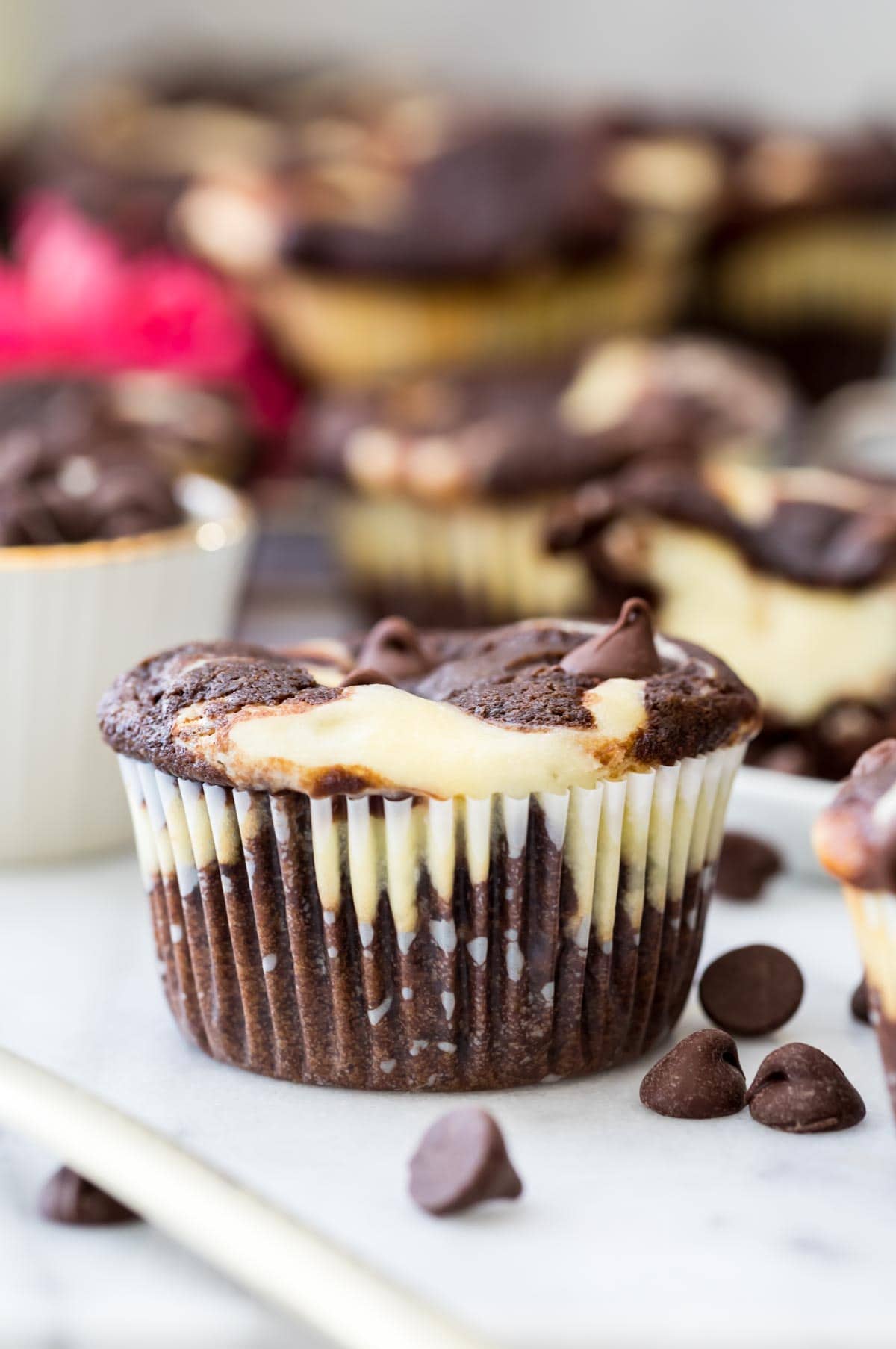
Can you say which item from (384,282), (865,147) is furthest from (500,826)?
(865,147)

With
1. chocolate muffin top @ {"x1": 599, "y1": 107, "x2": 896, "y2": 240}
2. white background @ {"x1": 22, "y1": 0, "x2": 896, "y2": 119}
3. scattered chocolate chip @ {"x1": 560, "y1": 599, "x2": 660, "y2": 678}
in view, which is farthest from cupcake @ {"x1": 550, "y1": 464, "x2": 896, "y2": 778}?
white background @ {"x1": 22, "y1": 0, "x2": 896, "y2": 119}

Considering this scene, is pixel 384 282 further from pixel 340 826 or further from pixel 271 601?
pixel 340 826

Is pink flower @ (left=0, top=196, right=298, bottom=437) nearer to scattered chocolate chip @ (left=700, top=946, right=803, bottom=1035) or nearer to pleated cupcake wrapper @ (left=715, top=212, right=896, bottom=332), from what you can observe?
pleated cupcake wrapper @ (left=715, top=212, right=896, bottom=332)

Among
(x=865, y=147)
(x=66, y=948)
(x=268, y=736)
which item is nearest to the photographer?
(x=268, y=736)

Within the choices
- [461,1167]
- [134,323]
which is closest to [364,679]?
[461,1167]

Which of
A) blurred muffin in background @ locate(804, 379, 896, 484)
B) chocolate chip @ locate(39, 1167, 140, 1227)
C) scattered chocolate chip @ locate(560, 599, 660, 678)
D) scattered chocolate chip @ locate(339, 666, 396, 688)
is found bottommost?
blurred muffin in background @ locate(804, 379, 896, 484)

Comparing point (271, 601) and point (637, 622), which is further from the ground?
point (637, 622)

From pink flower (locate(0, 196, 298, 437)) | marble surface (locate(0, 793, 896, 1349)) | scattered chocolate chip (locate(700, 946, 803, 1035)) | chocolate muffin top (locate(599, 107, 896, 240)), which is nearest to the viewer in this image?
marble surface (locate(0, 793, 896, 1349))
